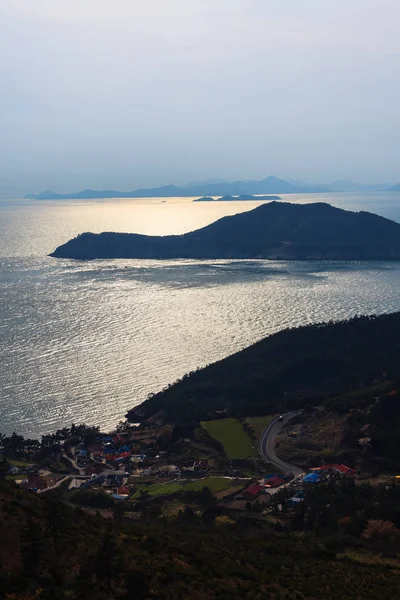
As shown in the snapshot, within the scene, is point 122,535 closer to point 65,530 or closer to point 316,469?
point 65,530

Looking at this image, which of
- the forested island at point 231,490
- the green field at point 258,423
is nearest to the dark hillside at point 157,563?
the forested island at point 231,490

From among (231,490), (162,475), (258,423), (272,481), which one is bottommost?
(162,475)

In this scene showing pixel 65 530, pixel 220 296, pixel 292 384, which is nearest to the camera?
pixel 65 530

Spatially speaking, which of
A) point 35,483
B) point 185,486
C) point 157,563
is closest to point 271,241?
point 185,486

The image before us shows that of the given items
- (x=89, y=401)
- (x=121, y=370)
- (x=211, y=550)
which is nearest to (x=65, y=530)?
(x=211, y=550)

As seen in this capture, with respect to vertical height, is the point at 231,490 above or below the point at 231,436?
below

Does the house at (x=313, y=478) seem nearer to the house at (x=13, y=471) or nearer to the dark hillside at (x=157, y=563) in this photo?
the dark hillside at (x=157, y=563)

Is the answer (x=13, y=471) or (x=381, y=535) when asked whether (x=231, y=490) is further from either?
(x=13, y=471)

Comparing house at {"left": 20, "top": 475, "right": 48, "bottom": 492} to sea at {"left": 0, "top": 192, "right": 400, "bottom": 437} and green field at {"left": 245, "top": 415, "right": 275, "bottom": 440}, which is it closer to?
sea at {"left": 0, "top": 192, "right": 400, "bottom": 437}
